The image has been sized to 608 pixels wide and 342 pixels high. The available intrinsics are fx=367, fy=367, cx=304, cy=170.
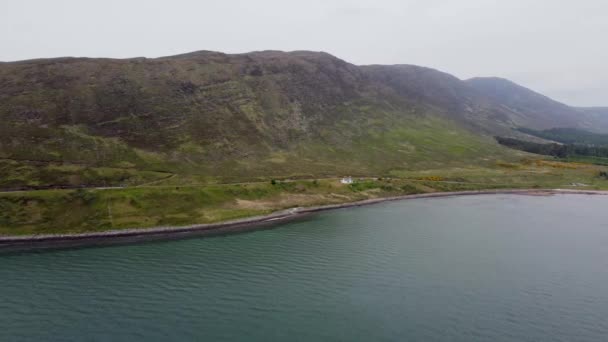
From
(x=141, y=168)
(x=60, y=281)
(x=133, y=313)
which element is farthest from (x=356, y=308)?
(x=141, y=168)

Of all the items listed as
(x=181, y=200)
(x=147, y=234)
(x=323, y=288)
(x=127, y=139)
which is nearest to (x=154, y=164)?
(x=127, y=139)

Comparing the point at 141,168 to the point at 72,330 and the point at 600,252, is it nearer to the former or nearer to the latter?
the point at 72,330

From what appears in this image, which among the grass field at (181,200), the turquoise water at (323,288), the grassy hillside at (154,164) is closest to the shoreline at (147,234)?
the grass field at (181,200)

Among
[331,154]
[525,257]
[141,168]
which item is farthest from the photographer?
[331,154]

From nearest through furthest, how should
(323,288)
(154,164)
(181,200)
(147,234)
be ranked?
(323,288)
(147,234)
(181,200)
(154,164)

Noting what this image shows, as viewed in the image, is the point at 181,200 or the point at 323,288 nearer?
the point at 323,288

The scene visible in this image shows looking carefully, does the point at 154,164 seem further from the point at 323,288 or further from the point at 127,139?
the point at 323,288

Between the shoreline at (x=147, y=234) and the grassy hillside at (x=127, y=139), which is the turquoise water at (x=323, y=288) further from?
the grassy hillside at (x=127, y=139)

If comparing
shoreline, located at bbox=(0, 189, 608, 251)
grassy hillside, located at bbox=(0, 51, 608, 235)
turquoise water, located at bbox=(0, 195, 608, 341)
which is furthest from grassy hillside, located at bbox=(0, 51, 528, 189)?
turquoise water, located at bbox=(0, 195, 608, 341)
